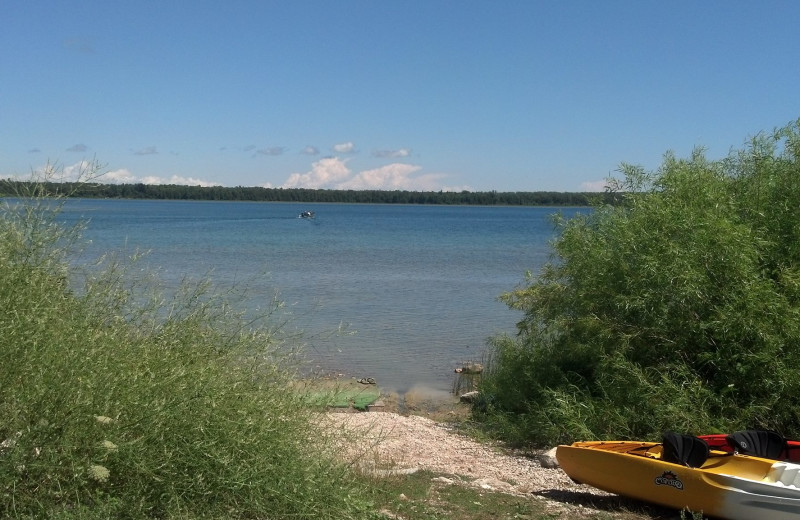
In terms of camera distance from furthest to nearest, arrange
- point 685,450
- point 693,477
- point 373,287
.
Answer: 1. point 373,287
2. point 685,450
3. point 693,477

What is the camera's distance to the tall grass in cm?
531

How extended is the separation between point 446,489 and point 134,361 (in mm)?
4256

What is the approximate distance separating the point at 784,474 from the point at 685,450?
→ 0.97 meters

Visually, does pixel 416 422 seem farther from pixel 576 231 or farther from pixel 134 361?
pixel 134 361

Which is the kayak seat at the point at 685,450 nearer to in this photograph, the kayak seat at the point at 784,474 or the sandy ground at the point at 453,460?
the kayak seat at the point at 784,474

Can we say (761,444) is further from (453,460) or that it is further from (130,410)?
(130,410)

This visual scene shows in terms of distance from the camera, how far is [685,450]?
341 inches

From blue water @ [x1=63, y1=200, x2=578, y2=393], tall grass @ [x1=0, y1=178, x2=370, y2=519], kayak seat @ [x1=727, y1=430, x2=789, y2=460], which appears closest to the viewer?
tall grass @ [x1=0, y1=178, x2=370, y2=519]

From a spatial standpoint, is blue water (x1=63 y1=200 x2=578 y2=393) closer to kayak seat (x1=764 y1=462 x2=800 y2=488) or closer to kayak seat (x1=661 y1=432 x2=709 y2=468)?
kayak seat (x1=661 y1=432 x2=709 y2=468)

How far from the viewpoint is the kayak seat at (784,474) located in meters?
8.29

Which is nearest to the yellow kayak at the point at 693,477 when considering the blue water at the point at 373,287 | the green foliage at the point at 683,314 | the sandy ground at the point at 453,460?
the sandy ground at the point at 453,460

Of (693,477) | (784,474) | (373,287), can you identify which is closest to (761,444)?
(784,474)

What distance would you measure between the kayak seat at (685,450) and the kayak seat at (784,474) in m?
0.65

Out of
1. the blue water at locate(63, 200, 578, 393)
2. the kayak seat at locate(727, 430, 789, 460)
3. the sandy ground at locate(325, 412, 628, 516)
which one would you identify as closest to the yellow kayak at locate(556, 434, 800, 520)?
the kayak seat at locate(727, 430, 789, 460)
